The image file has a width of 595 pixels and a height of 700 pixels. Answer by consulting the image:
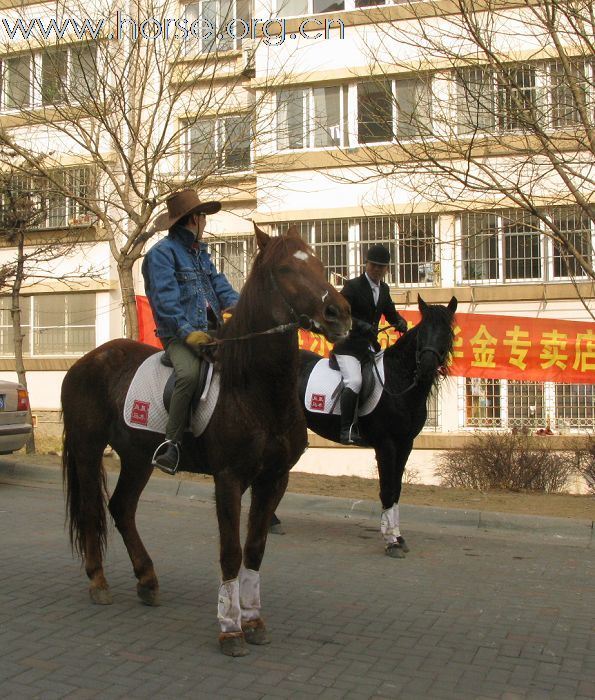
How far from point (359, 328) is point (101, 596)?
364 centimetres

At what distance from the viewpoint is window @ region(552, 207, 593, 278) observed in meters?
10.6

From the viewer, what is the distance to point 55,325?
22.4 m

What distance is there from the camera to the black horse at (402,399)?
7.52 metres

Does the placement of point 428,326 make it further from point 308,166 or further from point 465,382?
point 308,166

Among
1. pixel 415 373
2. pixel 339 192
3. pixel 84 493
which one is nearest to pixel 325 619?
pixel 84 493

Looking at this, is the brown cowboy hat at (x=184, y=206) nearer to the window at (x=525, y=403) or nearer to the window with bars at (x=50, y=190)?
the window with bars at (x=50, y=190)

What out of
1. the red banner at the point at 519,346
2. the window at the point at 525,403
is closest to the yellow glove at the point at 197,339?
the red banner at the point at 519,346

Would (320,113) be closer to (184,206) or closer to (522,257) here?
(522,257)

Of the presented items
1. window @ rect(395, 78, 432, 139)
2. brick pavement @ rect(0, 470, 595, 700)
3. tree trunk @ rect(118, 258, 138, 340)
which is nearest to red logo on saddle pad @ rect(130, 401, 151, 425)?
brick pavement @ rect(0, 470, 595, 700)

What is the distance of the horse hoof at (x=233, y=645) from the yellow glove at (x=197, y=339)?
1.67 meters

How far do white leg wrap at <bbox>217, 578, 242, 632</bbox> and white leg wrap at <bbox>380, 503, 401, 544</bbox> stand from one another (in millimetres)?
3125

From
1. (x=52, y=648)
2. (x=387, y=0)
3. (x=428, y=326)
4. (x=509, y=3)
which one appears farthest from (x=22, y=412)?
(x=387, y=0)

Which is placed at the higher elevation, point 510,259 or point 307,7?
point 307,7

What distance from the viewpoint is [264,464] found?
4.83 metres
